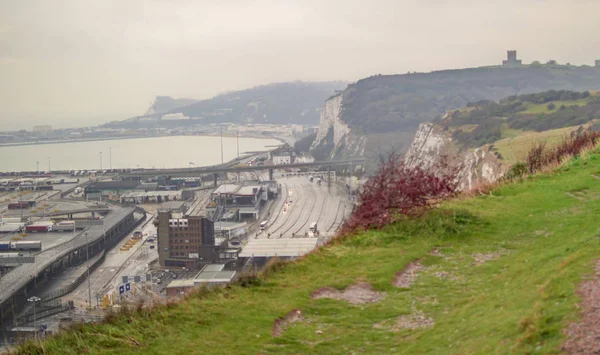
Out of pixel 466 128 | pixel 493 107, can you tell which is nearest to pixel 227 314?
pixel 466 128

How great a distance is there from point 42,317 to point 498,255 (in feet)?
23.2

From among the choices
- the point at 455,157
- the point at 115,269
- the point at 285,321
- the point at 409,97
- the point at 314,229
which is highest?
the point at 409,97

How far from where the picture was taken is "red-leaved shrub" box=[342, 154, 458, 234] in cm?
491

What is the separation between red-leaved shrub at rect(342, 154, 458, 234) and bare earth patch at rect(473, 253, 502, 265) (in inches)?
35.5

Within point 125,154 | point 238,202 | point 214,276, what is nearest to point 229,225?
point 238,202

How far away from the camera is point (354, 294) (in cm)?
355

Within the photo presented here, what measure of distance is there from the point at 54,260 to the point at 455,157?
8.36 m

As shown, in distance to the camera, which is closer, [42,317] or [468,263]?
[468,263]

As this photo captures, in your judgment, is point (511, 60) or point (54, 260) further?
point (511, 60)

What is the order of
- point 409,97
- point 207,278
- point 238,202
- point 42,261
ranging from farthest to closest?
1. point 409,97
2. point 238,202
3. point 42,261
4. point 207,278

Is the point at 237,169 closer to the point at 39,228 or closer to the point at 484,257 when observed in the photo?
Answer: the point at 39,228

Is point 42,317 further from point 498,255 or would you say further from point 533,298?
point 533,298

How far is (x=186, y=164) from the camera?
37.9 m

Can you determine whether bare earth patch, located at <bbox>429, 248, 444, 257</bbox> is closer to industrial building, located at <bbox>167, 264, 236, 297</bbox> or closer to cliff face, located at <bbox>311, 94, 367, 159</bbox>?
industrial building, located at <bbox>167, 264, 236, 297</bbox>
